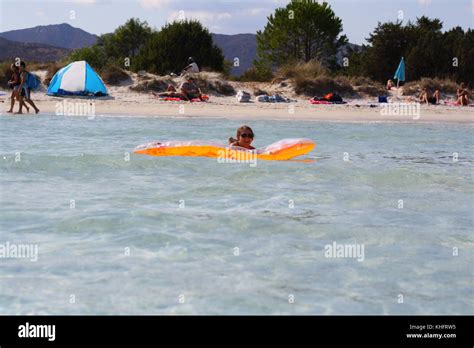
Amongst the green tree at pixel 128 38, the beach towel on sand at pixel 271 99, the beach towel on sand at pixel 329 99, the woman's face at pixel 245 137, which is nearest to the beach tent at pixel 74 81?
the beach towel on sand at pixel 271 99

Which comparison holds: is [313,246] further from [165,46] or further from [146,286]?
[165,46]

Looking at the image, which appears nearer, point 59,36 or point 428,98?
point 428,98

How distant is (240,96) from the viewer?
2434cm

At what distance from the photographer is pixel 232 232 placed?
712 cm

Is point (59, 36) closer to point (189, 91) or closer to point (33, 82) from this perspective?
point (33, 82)

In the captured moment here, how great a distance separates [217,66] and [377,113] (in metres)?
14.8

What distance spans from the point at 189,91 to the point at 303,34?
71.8 ft

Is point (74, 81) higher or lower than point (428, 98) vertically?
higher

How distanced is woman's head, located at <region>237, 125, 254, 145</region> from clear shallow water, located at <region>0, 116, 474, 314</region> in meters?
0.43

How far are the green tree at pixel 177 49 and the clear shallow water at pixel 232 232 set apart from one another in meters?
20.3

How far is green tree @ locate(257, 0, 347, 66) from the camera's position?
43188 mm

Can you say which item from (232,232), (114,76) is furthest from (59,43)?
(232,232)
